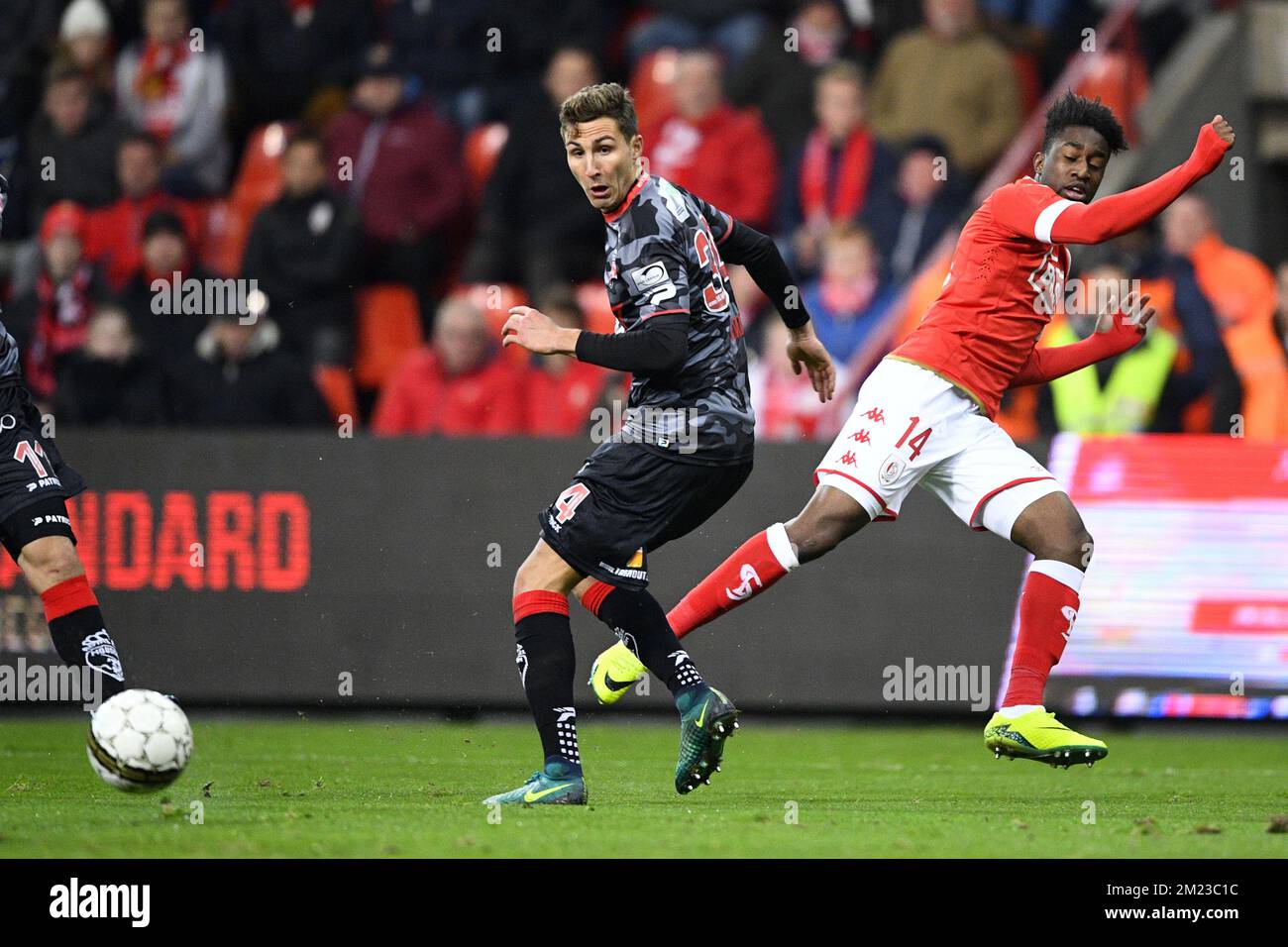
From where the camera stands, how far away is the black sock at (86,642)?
7.39 m

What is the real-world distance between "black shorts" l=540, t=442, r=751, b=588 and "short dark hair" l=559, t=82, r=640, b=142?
1.05 m

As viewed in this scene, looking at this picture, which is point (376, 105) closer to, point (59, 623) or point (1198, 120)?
point (1198, 120)

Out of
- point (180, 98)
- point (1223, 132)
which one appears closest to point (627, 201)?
point (1223, 132)

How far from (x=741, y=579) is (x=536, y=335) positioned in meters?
1.35

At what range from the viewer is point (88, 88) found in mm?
13398

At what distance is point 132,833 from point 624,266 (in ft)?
7.59

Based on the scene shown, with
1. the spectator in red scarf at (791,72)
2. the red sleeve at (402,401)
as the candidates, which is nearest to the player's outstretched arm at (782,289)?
the red sleeve at (402,401)

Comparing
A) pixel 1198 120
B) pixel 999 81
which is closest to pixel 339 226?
pixel 999 81

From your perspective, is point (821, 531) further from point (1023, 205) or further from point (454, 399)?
point (454, 399)

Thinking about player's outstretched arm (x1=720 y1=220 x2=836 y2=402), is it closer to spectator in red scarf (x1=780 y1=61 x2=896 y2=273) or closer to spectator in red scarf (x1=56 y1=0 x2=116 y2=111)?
spectator in red scarf (x1=780 y1=61 x2=896 y2=273)

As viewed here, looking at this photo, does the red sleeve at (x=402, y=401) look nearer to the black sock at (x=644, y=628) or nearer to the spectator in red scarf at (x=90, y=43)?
the spectator in red scarf at (x=90, y=43)

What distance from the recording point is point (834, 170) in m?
12.4

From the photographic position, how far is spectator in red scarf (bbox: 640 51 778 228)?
12430 millimetres

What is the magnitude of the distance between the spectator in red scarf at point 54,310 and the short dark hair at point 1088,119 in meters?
6.92
